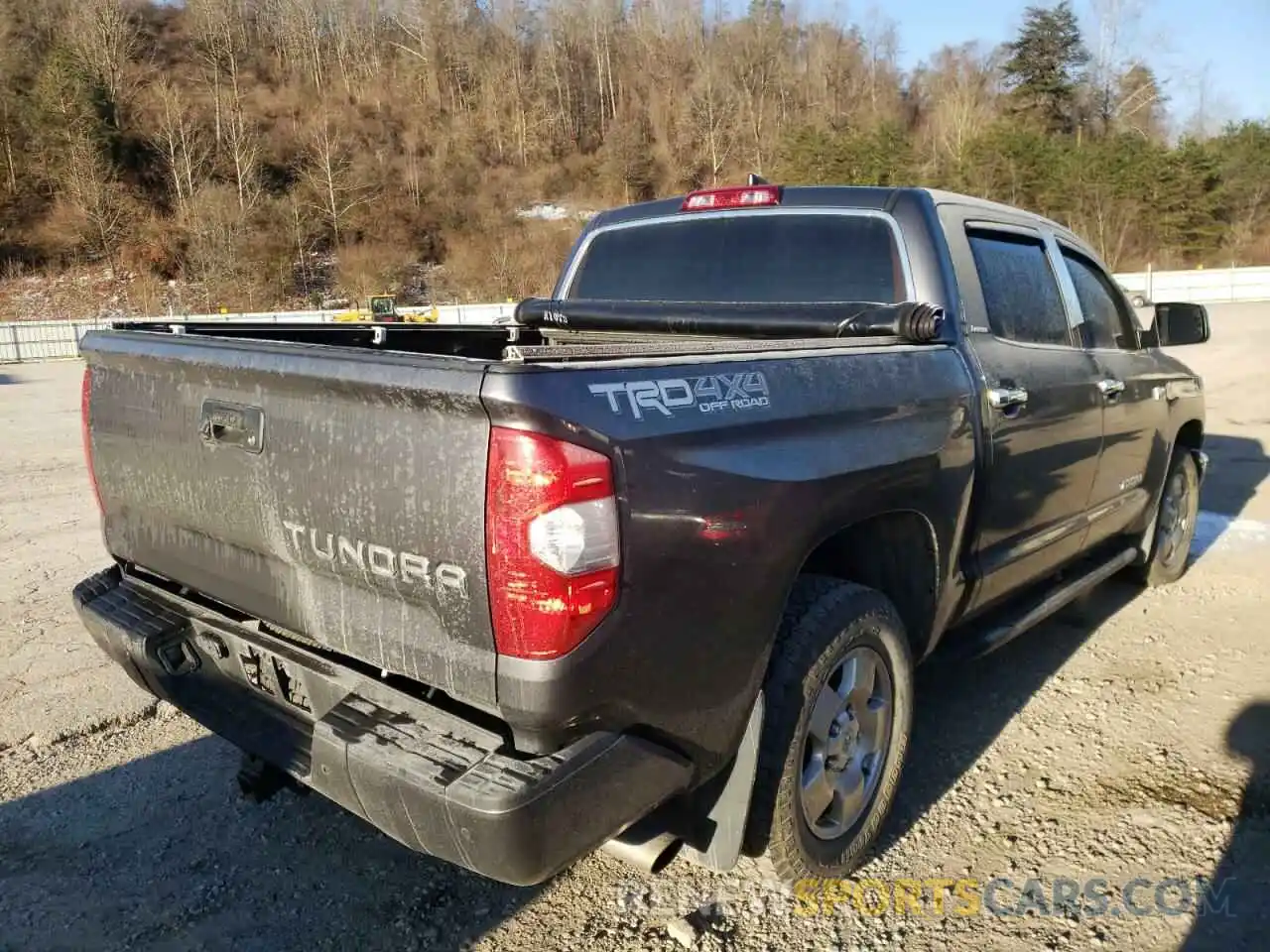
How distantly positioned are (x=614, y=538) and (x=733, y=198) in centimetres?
236

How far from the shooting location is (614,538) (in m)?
2.03

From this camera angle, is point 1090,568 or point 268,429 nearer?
point 268,429

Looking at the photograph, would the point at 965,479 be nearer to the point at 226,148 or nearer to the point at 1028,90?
the point at 226,148

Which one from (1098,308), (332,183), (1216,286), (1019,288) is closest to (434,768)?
(1019,288)

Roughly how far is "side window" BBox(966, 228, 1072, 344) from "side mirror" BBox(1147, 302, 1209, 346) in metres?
1.26

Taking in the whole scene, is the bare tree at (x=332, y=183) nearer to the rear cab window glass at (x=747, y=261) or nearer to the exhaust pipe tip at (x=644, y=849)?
the rear cab window glass at (x=747, y=261)

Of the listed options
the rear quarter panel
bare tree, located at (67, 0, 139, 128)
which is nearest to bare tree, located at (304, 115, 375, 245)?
bare tree, located at (67, 0, 139, 128)

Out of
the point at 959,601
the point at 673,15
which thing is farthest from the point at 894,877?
the point at 673,15

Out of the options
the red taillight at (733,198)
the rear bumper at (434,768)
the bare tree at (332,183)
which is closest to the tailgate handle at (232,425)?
the rear bumper at (434,768)

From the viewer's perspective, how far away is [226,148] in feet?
198

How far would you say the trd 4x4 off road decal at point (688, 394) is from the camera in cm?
209

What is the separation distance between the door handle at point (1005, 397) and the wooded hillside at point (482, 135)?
46.8m

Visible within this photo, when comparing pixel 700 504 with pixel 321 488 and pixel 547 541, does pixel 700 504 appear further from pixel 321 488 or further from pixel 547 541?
pixel 321 488

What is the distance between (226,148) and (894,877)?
6632 centimetres
